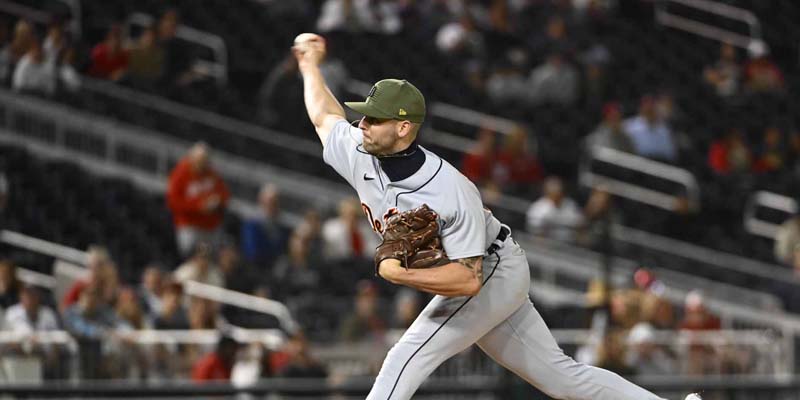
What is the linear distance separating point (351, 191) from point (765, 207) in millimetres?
4657

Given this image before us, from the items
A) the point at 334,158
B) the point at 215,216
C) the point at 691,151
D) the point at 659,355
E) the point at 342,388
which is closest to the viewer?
the point at 334,158

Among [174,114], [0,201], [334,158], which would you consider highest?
[174,114]

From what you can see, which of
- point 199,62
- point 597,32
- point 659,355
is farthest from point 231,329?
point 597,32

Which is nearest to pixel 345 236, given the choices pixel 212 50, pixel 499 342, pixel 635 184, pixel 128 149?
pixel 128 149

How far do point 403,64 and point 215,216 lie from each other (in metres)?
4.53

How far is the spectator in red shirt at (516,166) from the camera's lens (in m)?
15.8

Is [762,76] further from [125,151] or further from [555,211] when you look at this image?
[125,151]

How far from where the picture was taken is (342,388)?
32.0 feet

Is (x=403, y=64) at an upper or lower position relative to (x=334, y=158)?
upper

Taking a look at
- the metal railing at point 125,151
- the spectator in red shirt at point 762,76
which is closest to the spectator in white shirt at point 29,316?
the metal railing at point 125,151

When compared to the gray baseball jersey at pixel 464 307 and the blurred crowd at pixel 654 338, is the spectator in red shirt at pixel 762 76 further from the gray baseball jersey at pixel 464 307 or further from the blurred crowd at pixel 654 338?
the gray baseball jersey at pixel 464 307

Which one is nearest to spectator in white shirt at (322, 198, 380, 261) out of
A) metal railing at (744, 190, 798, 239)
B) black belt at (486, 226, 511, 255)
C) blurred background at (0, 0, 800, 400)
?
blurred background at (0, 0, 800, 400)

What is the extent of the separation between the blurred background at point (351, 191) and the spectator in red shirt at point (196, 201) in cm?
2

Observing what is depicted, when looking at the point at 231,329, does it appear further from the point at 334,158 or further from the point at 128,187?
Answer: the point at 334,158
